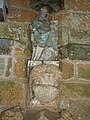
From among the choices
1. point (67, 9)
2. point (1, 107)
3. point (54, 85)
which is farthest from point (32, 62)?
point (67, 9)

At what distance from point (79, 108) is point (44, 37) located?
22.9 inches

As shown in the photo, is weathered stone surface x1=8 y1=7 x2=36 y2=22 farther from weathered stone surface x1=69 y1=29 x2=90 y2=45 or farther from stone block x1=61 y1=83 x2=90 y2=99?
stone block x1=61 y1=83 x2=90 y2=99

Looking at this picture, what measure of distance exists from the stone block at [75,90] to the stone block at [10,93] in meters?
0.32

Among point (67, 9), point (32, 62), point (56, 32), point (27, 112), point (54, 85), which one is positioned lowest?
point (27, 112)

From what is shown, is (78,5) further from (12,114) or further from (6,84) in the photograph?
(12,114)

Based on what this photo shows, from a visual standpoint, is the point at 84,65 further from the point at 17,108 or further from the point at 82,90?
the point at 17,108

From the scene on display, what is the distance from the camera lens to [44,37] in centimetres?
238

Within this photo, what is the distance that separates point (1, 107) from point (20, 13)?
0.81m

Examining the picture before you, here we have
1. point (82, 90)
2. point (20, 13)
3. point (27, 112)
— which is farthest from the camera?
point (20, 13)

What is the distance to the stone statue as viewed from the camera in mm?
2324

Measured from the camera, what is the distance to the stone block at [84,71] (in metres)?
2.37

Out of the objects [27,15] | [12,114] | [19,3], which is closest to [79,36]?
[27,15]

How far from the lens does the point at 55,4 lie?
2662 millimetres

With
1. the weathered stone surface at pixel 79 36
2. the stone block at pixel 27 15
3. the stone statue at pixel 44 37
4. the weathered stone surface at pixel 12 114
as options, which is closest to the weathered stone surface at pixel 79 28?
the weathered stone surface at pixel 79 36
